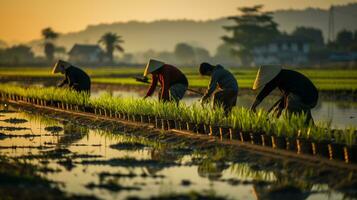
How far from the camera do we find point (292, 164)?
10078 millimetres

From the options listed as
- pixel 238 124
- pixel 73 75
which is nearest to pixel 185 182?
pixel 238 124

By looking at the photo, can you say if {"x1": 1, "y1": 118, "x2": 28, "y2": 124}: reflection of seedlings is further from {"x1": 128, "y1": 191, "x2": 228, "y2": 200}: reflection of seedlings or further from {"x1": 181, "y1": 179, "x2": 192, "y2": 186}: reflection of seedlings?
{"x1": 128, "y1": 191, "x2": 228, "y2": 200}: reflection of seedlings

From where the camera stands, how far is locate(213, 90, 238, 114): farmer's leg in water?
13.5m

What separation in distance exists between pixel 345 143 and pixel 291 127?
1.05m

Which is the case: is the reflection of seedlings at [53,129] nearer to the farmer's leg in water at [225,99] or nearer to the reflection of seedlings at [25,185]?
the farmer's leg in water at [225,99]

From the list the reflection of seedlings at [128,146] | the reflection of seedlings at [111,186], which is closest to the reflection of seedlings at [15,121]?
the reflection of seedlings at [128,146]

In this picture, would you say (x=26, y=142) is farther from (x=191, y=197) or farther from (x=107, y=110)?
(x=191, y=197)

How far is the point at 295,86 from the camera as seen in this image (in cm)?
1153

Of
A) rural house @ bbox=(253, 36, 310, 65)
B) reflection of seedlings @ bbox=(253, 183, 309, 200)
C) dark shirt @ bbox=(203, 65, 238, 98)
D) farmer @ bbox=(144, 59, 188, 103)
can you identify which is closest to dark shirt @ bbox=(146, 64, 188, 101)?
farmer @ bbox=(144, 59, 188, 103)

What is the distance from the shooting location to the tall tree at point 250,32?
99188 millimetres

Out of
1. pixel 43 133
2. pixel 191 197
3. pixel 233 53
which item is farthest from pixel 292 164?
pixel 233 53

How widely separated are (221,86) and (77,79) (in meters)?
6.74

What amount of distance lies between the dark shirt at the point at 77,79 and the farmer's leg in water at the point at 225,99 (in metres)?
5.98

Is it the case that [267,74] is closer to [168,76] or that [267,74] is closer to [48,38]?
[168,76]
